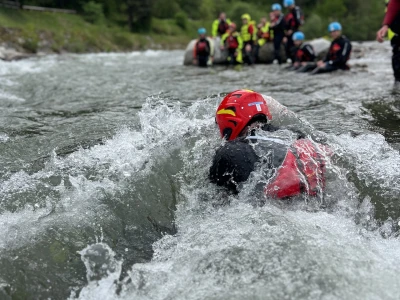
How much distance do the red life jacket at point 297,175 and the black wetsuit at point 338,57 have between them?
845 cm

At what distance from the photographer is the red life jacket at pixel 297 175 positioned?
3.11 meters

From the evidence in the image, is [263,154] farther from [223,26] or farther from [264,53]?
[223,26]

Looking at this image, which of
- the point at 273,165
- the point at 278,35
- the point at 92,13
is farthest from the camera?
the point at 92,13

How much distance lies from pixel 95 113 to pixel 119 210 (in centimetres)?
340

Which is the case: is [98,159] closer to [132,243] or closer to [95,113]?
[132,243]

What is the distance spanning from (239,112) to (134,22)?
43.5 m

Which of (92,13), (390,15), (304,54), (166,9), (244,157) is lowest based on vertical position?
(244,157)

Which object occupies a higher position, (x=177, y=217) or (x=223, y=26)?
(x=223, y=26)

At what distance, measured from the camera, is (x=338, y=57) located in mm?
11008

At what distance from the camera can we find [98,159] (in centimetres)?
423

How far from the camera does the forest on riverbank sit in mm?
26203

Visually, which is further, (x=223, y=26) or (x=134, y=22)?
(x=134, y=22)

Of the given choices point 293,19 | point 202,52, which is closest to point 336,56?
point 293,19

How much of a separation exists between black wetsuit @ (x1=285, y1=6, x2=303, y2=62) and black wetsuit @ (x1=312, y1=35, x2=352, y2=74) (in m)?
3.00
